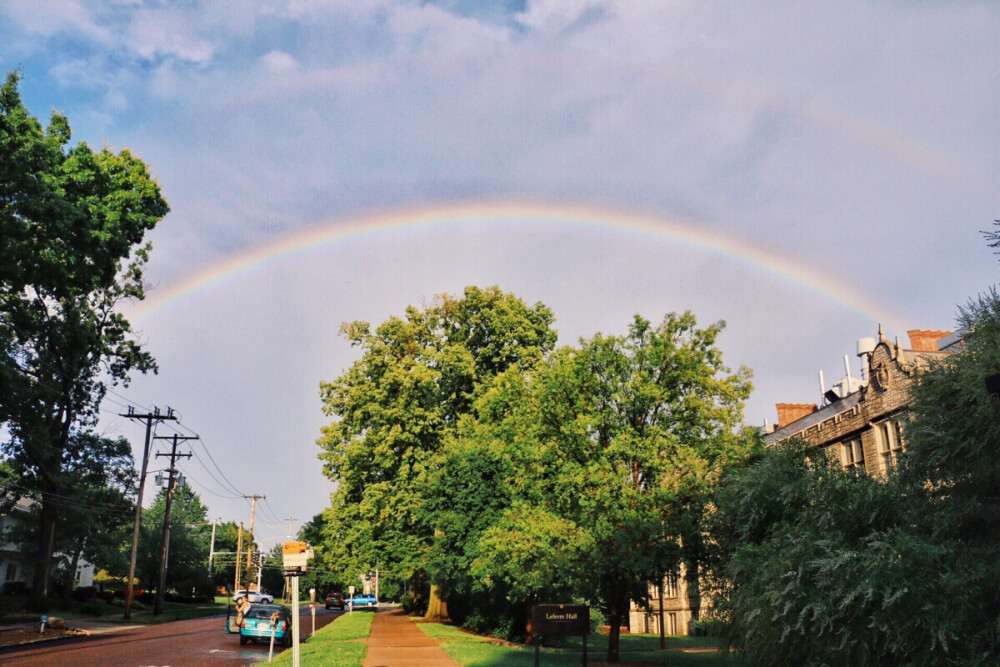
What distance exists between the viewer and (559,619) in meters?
16.3

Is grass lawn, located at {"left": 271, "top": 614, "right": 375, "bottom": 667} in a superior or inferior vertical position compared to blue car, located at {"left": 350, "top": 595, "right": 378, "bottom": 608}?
superior

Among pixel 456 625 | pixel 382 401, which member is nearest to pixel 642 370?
pixel 382 401

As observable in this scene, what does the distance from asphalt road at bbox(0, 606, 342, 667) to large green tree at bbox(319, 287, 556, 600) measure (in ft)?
31.9

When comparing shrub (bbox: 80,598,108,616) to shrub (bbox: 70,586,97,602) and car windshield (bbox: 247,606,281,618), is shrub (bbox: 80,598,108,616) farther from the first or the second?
car windshield (bbox: 247,606,281,618)

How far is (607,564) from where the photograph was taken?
84.1 ft

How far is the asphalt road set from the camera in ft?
75.0

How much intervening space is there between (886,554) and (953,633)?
6.09ft

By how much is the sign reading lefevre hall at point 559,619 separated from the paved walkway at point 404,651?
678 cm

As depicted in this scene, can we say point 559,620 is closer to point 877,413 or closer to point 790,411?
point 877,413

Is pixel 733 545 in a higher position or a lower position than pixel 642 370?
lower

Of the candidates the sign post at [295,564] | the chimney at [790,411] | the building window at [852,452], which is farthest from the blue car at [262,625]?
the chimney at [790,411]

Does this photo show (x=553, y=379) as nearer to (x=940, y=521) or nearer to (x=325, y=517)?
(x=940, y=521)

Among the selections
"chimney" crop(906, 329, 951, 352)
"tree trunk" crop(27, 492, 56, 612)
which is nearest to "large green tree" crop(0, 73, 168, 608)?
"tree trunk" crop(27, 492, 56, 612)

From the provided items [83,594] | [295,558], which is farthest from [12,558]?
[295,558]
